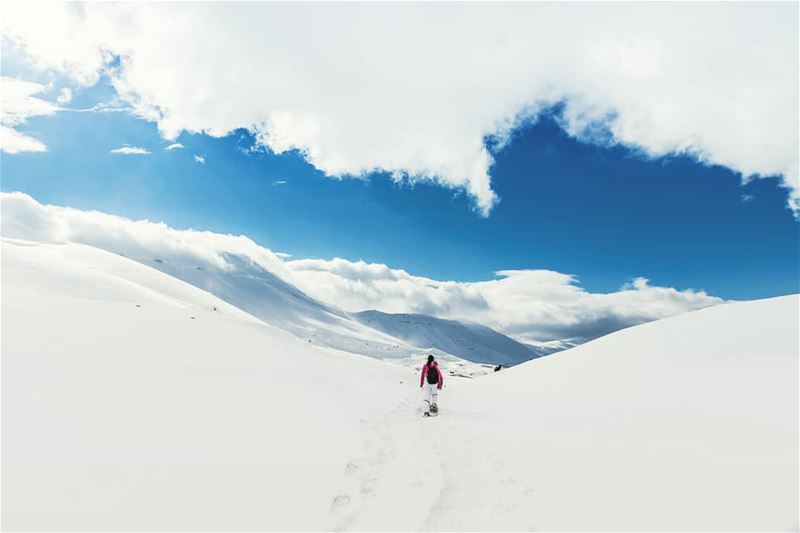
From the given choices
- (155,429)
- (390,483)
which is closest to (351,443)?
(390,483)

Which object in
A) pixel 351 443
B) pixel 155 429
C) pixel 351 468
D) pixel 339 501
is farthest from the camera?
pixel 351 443

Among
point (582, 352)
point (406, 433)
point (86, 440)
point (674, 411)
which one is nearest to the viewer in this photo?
point (86, 440)

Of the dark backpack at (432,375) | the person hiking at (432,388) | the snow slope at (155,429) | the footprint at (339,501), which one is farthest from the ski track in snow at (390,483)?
the dark backpack at (432,375)

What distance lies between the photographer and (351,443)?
11.7 m

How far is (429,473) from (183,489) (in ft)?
17.5

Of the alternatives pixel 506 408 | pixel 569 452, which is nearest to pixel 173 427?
pixel 569 452

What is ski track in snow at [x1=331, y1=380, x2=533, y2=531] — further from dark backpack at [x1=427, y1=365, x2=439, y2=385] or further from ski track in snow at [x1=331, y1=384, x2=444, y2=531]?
dark backpack at [x1=427, y1=365, x2=439, y2=385]

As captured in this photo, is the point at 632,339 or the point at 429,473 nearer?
the point at 429,473

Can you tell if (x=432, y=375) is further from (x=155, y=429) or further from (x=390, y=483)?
(x=155, y=429)

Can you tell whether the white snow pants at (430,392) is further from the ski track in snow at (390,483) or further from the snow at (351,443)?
the ski track in snow at (390,483)

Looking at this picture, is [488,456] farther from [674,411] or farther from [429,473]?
[674,411]

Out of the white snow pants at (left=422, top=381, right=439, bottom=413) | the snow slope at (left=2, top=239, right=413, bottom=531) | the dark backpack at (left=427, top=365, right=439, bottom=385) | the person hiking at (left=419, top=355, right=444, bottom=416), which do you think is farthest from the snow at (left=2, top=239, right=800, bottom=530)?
the dark backpack at (left=427, top=365, right=439, bottom=385)

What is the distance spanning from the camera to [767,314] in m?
21.3

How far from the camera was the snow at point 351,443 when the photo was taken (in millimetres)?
7023
